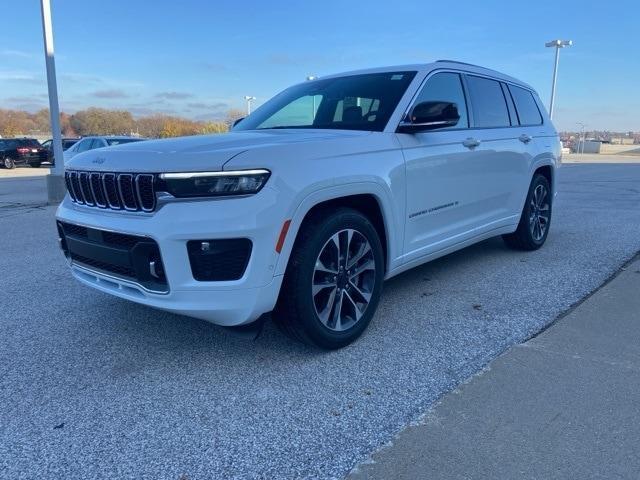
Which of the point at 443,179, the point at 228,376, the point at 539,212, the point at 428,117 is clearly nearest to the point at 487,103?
the point at 443,179

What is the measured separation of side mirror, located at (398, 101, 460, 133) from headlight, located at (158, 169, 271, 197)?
4.70ft

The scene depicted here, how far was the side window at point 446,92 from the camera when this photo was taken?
13.4 ft

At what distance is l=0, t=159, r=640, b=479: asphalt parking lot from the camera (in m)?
2.36

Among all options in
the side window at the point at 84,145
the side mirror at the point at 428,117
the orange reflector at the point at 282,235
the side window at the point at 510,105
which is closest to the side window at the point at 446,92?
the side mirror at the point at 428,117

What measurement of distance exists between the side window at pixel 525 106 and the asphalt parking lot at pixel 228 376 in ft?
5.58

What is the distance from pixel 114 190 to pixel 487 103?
11.7 ft

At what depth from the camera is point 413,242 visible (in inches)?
156

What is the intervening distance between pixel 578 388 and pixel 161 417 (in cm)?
226

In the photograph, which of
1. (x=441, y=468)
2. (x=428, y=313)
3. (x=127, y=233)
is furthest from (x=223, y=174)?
(x=428, y=313)

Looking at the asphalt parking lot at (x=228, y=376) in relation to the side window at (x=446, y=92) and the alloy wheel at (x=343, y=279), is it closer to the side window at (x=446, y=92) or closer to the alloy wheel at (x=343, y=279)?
the alloy wheel at (x=343, y=279)

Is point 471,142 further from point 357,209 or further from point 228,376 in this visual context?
point 228,376

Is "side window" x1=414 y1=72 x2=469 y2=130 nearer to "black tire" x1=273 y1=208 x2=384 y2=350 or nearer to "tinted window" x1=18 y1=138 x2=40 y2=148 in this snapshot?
"black tire" x1=273 y1=208 x2=384 y2=350

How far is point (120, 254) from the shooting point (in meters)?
2.94

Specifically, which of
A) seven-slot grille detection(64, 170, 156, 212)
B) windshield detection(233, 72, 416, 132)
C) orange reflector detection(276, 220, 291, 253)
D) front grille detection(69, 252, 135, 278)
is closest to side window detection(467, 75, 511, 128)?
windshield detection(233, 72, 416, 132)
